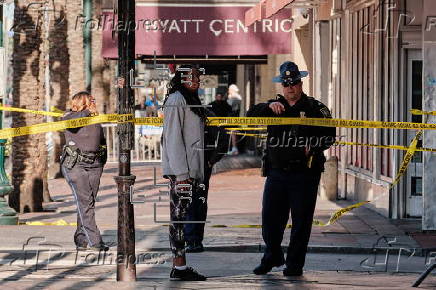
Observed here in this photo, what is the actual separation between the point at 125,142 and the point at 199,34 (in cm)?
1561

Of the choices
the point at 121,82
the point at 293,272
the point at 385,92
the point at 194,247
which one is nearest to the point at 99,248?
the point at 194,247

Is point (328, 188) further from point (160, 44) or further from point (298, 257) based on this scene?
point (298, 257)

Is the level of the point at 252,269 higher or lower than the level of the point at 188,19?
lower

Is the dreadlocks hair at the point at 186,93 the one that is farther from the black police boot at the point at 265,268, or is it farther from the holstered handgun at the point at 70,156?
the holstered handgun at the point at 70,156

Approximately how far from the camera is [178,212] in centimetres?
1134

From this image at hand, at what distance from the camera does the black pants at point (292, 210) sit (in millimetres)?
11727

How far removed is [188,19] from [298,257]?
15289 millimetres

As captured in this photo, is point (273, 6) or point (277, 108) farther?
point (273, 6)

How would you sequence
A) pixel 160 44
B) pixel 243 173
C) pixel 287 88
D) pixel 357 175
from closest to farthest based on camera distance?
1. pixel 287 88
2. pixel 357 175
3. pixel 160 44
4. pixel 243 173

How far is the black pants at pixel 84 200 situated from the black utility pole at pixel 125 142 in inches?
111

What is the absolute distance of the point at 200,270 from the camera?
12469mm

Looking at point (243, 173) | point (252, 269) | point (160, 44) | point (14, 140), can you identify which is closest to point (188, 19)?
point (160, 44)

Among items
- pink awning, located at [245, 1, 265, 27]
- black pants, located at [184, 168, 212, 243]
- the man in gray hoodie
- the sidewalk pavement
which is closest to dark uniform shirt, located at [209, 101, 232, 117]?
the sidewalk pavement

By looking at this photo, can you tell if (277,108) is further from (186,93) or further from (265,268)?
(265,268)
